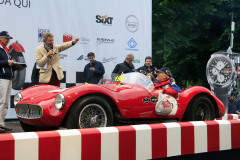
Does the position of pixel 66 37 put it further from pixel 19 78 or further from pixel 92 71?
pixel 19 78

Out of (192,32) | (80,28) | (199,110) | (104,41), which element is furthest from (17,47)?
(192,32)

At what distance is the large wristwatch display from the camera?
31.3 feet

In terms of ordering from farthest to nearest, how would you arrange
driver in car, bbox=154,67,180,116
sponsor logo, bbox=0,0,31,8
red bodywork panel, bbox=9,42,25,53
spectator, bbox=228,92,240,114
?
spectator, bbox=228,92,240,114, red bodywork panel, bbox=9,42,25,53, sponsor logo, bbox=0,0,31,8, driver in car, bbox=154,67,180,116

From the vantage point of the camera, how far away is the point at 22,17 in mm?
6965

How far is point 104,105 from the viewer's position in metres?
4.04

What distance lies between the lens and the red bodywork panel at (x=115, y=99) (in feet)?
12.7

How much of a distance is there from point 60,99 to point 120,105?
31.4 inches

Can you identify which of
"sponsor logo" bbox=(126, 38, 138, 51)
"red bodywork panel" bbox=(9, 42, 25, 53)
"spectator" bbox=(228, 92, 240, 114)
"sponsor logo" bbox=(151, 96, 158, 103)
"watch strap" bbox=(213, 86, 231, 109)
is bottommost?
"spectator" bbox=(228, 92, 240, 114)

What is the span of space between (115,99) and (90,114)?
0.41 m

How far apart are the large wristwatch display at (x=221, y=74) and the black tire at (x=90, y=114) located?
6.29 meters

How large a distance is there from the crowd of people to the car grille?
76 centimetres

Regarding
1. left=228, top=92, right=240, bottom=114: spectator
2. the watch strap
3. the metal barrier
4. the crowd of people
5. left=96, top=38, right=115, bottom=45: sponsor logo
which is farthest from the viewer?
left=228, top=92, right=240, bottom=114: spectator

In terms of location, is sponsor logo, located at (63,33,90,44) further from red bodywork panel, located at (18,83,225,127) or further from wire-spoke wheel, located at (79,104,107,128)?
wire-spoke wheel, located at (79,104,107,128)

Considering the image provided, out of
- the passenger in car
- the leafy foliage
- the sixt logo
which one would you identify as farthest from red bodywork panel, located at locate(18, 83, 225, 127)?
the leafy foliage
